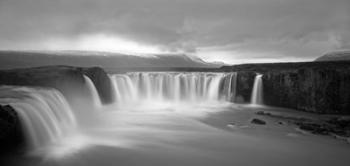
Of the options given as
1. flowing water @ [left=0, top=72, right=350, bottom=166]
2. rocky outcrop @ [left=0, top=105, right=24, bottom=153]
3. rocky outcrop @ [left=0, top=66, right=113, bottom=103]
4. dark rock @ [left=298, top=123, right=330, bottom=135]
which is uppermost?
rocky outcrop @ [left=0, top=66, right=113, bottom=103]

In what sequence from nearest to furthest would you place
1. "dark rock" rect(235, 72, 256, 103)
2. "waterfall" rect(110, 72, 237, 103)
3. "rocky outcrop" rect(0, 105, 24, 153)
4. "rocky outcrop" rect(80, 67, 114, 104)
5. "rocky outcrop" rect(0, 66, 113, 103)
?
"rocky outcrop" rect(0, 105, 24, 153), "rocky outcrop" rect(0, 66, 113, 103), "rocky outcrop" rect(80, 67, 114, 104), "dark rock" rect(235, 72, 256, 103), "waterfall" rect(110, 72, 237, 103)

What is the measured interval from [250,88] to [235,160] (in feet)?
52.4

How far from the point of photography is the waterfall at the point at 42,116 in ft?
23.8

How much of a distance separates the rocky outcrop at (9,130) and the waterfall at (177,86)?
15.9 metres

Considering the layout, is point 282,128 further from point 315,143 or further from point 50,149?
point 50,149

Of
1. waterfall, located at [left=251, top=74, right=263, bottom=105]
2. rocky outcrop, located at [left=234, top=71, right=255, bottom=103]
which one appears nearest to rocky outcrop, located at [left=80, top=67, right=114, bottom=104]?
rocky outcrop, located at [left=234, top=71, right=255, bottom=103]

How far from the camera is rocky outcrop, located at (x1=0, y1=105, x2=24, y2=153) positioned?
20.1 feet

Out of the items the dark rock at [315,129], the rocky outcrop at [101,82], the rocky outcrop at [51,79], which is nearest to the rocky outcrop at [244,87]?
the dark rock at [315,129]

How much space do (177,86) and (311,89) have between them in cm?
1310

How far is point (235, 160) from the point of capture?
749 centimetres

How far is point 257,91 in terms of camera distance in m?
21.8

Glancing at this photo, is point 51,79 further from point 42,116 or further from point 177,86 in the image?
point 177,86

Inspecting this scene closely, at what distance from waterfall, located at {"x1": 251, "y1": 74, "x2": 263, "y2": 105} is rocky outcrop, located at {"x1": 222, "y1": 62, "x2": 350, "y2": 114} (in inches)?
15.3

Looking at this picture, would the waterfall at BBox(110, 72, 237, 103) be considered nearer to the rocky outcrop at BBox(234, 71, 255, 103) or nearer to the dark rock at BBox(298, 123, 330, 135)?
the rocky outcrop at BBox(234, 71, 255, 103)
